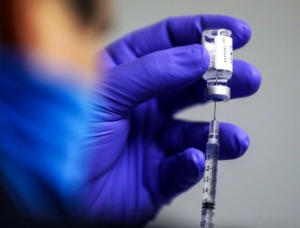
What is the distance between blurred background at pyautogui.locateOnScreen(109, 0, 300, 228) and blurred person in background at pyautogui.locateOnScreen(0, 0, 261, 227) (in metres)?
0.06

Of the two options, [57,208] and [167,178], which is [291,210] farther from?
[57,208]

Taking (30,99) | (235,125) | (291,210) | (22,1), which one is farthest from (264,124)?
(22,1)

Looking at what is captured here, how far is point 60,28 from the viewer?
112 centimetres

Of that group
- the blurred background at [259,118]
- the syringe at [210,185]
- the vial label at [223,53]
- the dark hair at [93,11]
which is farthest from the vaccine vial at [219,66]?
the dark hair at [93,11]

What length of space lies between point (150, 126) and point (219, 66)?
31 centimetres

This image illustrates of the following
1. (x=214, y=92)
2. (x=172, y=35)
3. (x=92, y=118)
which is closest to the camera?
(x=214, y=92)

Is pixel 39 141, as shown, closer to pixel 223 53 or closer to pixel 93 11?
pixel 93 11

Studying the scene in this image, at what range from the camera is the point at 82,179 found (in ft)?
3.53

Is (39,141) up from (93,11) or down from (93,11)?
down

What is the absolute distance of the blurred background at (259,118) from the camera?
1106mm

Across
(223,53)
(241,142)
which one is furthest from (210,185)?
(223,53)

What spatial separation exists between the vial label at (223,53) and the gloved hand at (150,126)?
1.6 inches

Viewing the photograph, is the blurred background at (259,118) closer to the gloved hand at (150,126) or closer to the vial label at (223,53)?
the gloved hand at (150,126)

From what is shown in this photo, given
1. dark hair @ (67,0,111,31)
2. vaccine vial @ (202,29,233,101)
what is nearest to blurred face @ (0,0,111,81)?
dark hair @ (67,0,111,31)
